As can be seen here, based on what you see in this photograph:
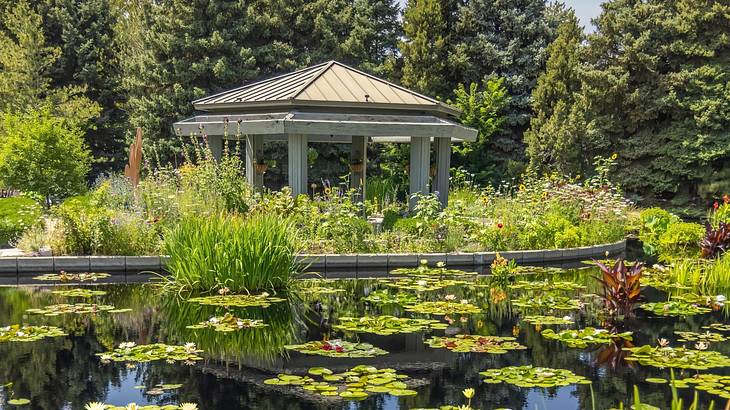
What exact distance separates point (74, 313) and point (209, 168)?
3.47 meters

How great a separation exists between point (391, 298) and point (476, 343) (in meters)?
1.92

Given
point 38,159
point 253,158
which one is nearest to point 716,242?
point 253,158

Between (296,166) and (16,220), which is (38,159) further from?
(296,166)

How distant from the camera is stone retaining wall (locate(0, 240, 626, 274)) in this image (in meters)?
8.96

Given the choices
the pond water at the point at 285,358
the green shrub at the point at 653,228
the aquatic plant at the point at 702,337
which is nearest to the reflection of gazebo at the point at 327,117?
the green shrub at the point at 653,228

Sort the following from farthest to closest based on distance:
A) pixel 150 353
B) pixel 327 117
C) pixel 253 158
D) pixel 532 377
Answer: pixel 253 158, pixel 327 117, pixel 150 353, pixel 532 377

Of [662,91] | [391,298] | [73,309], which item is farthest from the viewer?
[662,91]

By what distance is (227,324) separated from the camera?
6.03m

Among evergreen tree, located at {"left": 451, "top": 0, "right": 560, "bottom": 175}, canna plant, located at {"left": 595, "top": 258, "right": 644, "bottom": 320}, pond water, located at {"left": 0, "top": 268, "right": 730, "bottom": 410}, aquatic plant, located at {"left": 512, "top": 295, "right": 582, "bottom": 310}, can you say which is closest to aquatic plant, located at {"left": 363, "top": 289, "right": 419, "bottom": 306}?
pond water, located at {"left": 0, "top": 268, "right": 730, "bottom": 410}

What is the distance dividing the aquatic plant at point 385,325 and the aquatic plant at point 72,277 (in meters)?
3.64

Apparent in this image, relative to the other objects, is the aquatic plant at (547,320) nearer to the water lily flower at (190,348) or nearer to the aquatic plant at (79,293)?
the water lily flower at (190,348)

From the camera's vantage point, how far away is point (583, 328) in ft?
20.3

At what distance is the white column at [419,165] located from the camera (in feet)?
40.6

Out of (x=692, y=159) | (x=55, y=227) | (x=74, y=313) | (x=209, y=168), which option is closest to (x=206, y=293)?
(x=74, y=313)
